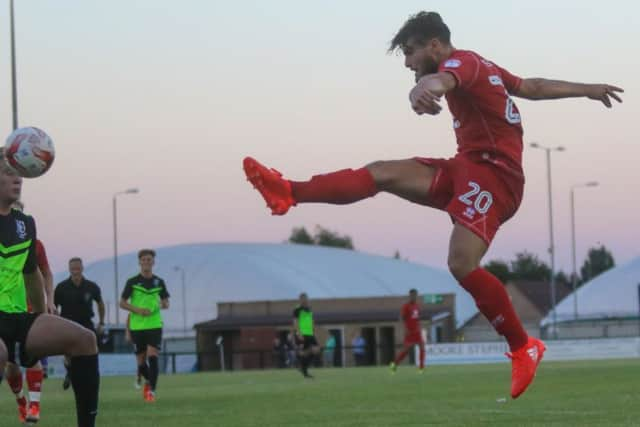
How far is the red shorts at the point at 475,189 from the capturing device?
27.3 feet

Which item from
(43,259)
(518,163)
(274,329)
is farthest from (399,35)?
(274,329)

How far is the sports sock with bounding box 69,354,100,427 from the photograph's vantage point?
863cm

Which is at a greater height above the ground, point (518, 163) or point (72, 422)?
point (518, 163)

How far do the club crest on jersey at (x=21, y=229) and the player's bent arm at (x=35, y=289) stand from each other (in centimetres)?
34

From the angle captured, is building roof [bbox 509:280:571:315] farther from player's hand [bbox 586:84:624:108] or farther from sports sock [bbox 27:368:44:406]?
player's hand [bbox 586:84:624:108]

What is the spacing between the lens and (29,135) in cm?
939

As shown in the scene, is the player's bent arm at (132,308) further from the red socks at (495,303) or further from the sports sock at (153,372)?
the red socks at (495,303)

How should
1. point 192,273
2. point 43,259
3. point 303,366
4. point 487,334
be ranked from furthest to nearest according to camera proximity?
point 192,273 < point 487,334 < point 303,366 < point 43,259

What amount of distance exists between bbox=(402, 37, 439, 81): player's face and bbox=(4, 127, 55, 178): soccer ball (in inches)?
111

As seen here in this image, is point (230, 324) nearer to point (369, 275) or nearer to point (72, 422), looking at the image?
point (369, 275)

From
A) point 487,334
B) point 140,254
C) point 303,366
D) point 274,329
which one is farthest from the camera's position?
point 274,329

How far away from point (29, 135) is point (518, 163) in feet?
11.5

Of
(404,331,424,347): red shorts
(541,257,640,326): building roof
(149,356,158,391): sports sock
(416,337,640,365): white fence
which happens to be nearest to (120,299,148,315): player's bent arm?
(149,356,158,391): sports sock

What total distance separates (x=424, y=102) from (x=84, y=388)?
3.10 m
